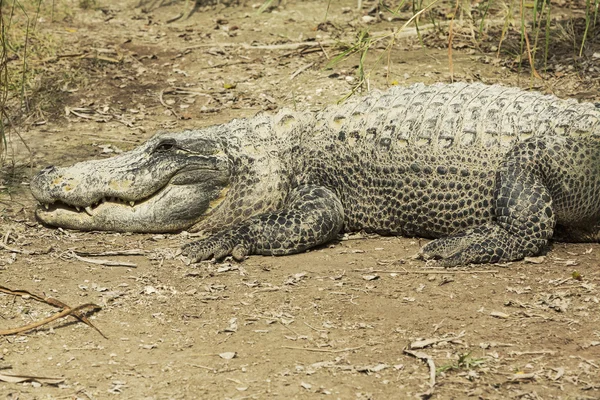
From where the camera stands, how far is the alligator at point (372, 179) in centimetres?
539

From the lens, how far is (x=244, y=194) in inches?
241

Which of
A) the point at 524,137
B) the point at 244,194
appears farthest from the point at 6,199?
the point at 524,137

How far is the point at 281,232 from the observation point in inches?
220

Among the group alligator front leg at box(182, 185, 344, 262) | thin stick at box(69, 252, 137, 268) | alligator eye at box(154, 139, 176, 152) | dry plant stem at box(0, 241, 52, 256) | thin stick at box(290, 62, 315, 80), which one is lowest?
thin stick at box(69, 252, 137, 268)

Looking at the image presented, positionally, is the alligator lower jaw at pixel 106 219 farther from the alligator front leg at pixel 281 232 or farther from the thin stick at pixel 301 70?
the thin stick at pixel 301 70

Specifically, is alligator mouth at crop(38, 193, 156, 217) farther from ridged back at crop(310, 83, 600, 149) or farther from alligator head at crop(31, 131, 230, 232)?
ridged back at crop(310, 83, 600, 149)

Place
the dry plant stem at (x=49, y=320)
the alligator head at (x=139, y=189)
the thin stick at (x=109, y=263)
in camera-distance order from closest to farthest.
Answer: the dry plant stem at (x=49, y=320), the thin stick at (x=109, y=263), the alligator head at (x=139, y=189)

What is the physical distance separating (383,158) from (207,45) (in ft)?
13.8

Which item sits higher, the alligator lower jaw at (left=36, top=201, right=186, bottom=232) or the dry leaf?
the alligator lower jaw at (left=36, top=201, right=186, bottom=232)

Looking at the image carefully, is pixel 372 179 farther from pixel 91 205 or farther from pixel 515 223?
pixel 91 205

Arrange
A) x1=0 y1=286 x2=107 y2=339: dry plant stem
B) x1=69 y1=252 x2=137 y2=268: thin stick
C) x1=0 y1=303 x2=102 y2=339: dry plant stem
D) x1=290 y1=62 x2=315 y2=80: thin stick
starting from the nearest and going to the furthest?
x1=0 y1=303 x2=102 y2=339: dry plant stem
x1=0 y1=286 x2=107 y2=339: dry plant stem
x1=69 y1=252 x2=137 y2=268: thin stick
x1=290 y1=62 x2=315 y2=80: thin stick

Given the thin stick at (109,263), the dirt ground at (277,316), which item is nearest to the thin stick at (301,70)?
the dirt ground at (277,316)

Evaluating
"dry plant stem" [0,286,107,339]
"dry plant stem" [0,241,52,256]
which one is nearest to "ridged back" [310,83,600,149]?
"dry plant stem" [0,241,52,256]

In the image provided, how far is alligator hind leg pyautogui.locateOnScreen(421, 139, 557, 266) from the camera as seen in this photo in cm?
528
